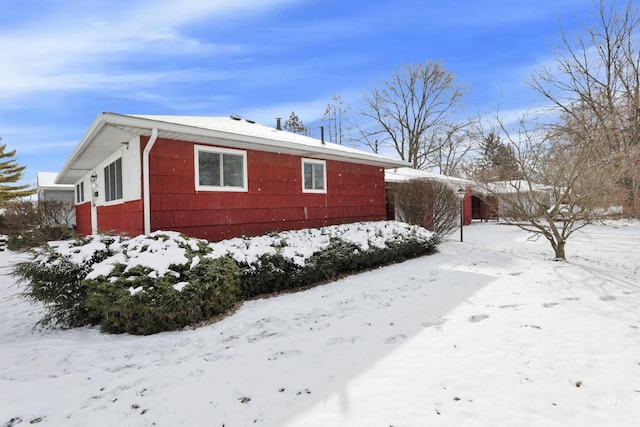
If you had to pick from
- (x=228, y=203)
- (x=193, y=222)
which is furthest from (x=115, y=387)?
(x=228, y=203)

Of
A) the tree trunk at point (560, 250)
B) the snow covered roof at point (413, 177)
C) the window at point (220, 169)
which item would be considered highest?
the snow covered roof at point (413, 177)

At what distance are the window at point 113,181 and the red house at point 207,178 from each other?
0.08 ft

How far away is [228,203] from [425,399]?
5711 millimetres

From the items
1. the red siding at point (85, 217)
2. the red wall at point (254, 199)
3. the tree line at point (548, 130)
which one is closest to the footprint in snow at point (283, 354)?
the red wall at point (254, 199)

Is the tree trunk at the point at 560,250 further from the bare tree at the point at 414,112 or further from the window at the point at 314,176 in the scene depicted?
the bare tree at the point at 414,112

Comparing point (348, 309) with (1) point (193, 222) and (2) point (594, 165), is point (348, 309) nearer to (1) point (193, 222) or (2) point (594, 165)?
(1) point (193, 222)

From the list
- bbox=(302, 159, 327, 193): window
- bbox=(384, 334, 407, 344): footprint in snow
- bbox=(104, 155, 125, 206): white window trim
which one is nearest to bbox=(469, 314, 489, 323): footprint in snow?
bbox=(384, 334, 407, 344): footprint in snow

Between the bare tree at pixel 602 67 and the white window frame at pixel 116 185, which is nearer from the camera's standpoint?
the white window frame at pixel 116 185

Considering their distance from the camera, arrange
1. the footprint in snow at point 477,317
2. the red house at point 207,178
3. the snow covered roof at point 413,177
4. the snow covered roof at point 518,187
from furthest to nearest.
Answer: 1. the snow covered roof at point 413,177
2. the snow covered roof at point 518,187
3. the red house at point 207,178
4. the footprint in snow at point 477,317

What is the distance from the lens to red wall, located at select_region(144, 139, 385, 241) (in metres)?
6.31

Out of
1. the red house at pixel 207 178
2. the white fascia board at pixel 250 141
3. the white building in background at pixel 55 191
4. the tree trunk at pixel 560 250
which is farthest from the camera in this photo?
the white building in background at pixel 55 191

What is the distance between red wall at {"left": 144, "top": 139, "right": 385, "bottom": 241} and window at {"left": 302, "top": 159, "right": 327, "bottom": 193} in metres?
0.16

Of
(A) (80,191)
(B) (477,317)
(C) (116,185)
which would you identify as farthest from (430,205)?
(A) (80,191)

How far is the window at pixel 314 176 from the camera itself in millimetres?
8836
